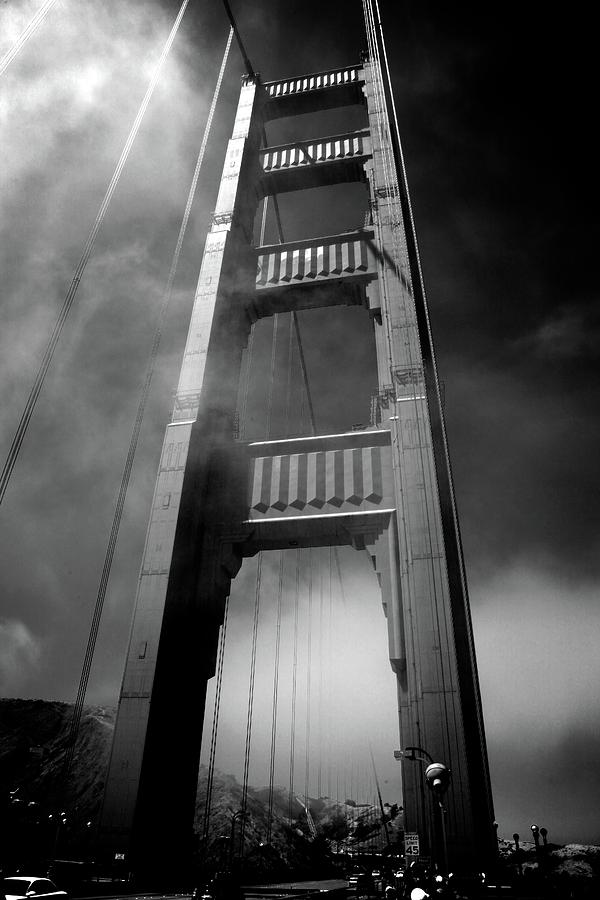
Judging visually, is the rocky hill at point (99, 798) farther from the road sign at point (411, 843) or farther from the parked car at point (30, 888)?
the parked car at point (30, 888)

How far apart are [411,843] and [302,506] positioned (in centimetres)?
909

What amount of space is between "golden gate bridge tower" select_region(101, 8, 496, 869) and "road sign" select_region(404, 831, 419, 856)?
0.15m

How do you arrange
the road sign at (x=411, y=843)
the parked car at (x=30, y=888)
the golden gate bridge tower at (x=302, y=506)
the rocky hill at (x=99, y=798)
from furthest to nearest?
the rocky hill at (x=99, y=798), the golden gate bridge tower at (x=302, y=506), the road sign at (x=411, y=843), the parked car at (x=30, y=888)

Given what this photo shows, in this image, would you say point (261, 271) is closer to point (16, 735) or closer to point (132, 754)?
point (132, 754)

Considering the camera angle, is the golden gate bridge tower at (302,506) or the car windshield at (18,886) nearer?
the car windshield at (18,886)

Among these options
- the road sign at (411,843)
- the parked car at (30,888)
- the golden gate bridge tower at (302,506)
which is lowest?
the parked car at (30,888)

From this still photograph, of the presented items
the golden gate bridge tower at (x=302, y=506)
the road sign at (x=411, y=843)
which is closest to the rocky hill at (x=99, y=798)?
the golden gate bridge tower at (x=302, y=506)

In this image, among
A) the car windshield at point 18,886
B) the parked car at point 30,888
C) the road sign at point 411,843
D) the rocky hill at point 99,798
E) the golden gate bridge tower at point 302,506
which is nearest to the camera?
the parked car at point 30,888

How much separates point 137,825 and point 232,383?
556 inches

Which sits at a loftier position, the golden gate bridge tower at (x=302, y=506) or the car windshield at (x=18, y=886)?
the golden gate bridge tower at (x=302, y=506)

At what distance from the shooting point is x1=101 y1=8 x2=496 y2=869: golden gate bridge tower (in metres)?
12.9

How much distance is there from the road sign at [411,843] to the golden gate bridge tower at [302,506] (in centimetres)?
15

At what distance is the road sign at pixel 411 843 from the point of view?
11.9 metres

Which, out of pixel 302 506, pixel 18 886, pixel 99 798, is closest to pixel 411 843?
pixel 18 886
